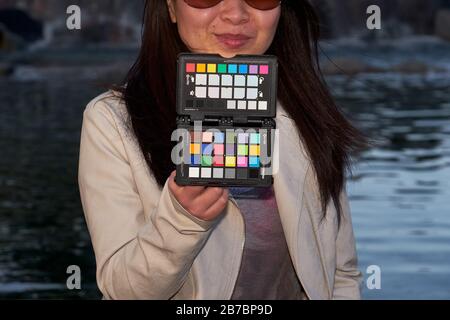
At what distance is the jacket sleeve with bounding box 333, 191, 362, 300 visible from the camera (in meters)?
3.83

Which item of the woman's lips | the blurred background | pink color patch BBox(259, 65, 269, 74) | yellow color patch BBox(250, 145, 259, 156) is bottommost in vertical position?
the blurred background

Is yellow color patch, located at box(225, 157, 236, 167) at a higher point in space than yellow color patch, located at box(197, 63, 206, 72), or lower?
lower

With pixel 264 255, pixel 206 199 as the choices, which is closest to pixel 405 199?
pixel 264 255

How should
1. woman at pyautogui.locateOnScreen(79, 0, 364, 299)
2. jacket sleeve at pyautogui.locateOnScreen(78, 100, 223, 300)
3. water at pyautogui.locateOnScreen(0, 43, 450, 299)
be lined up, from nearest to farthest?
jacket sleeve at pyautogui.locateOnScreen(78, 100, 223, 300) < woman at pyautogui.locateOnScreen(79, 0, 364, 299) < water at pyautogui.locateOnScreen(0, 43, 450, 299)

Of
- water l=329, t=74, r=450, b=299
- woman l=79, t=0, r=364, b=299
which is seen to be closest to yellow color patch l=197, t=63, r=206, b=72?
woman l=79, t=0, r=364, b=299

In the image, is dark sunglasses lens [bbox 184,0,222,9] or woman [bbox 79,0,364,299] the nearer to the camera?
woman [bbox 79,0,364,299]

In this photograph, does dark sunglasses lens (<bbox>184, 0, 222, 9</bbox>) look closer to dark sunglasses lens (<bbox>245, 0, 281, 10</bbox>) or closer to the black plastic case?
dark sunglasses lens (<bbox>245, 0, 281, 10</bbox>)

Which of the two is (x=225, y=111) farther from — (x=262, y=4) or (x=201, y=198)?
(x=262, y=4)

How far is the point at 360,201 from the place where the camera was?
11.7 metres

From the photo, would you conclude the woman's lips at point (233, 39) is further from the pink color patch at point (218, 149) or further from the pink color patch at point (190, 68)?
the pink color patch at point (218, 149)

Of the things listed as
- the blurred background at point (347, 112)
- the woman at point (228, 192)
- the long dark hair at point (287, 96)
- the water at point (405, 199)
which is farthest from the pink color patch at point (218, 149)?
the water at point (405, 199)

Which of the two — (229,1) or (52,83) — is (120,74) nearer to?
(52,83)

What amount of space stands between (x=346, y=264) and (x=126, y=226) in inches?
28.3

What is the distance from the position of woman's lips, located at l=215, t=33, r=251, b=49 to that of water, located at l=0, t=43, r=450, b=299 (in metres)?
0.62
